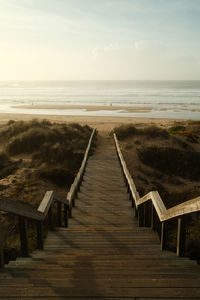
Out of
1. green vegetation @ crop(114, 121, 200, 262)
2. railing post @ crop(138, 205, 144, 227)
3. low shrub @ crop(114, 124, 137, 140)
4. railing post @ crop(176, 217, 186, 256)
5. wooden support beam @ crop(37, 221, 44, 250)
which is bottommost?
green vegetation @ crop(114, 121, 200, 262)

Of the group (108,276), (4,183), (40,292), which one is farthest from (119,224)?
(4,183)

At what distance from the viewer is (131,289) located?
2.71 m

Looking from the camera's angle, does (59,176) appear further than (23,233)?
Yes

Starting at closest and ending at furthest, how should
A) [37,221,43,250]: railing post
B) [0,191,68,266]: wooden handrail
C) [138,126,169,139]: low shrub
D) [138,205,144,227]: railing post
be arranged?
[0,191,68,266]: wooden handrail, [37,221,43,250]: railing post, [138,205,144,227]: railing post, [138,126,169,139]: low shrub

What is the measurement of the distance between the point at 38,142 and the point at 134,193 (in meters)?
12.6

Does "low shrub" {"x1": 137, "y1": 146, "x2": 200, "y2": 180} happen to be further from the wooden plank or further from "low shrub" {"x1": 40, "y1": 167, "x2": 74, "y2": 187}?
the wooden plank

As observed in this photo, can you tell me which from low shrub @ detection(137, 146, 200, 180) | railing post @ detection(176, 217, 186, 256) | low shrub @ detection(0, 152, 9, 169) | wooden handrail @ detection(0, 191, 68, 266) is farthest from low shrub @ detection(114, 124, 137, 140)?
railing post @ detection(176, 217, 186, 256)

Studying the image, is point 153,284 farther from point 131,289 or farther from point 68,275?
point 68,275

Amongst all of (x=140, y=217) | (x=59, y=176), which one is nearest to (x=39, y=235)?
(x=140, y=217)

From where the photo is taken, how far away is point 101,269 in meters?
3.28

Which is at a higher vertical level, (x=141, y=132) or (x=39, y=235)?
(x=39, y=235)

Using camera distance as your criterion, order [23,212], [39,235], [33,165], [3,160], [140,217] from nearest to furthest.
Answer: [23,212] → [39,235] → [140,217] → [33,165] → [3,160]

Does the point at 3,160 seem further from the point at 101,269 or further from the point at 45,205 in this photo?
the point at 101,269

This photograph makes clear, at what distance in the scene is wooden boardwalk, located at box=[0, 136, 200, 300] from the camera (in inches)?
104
